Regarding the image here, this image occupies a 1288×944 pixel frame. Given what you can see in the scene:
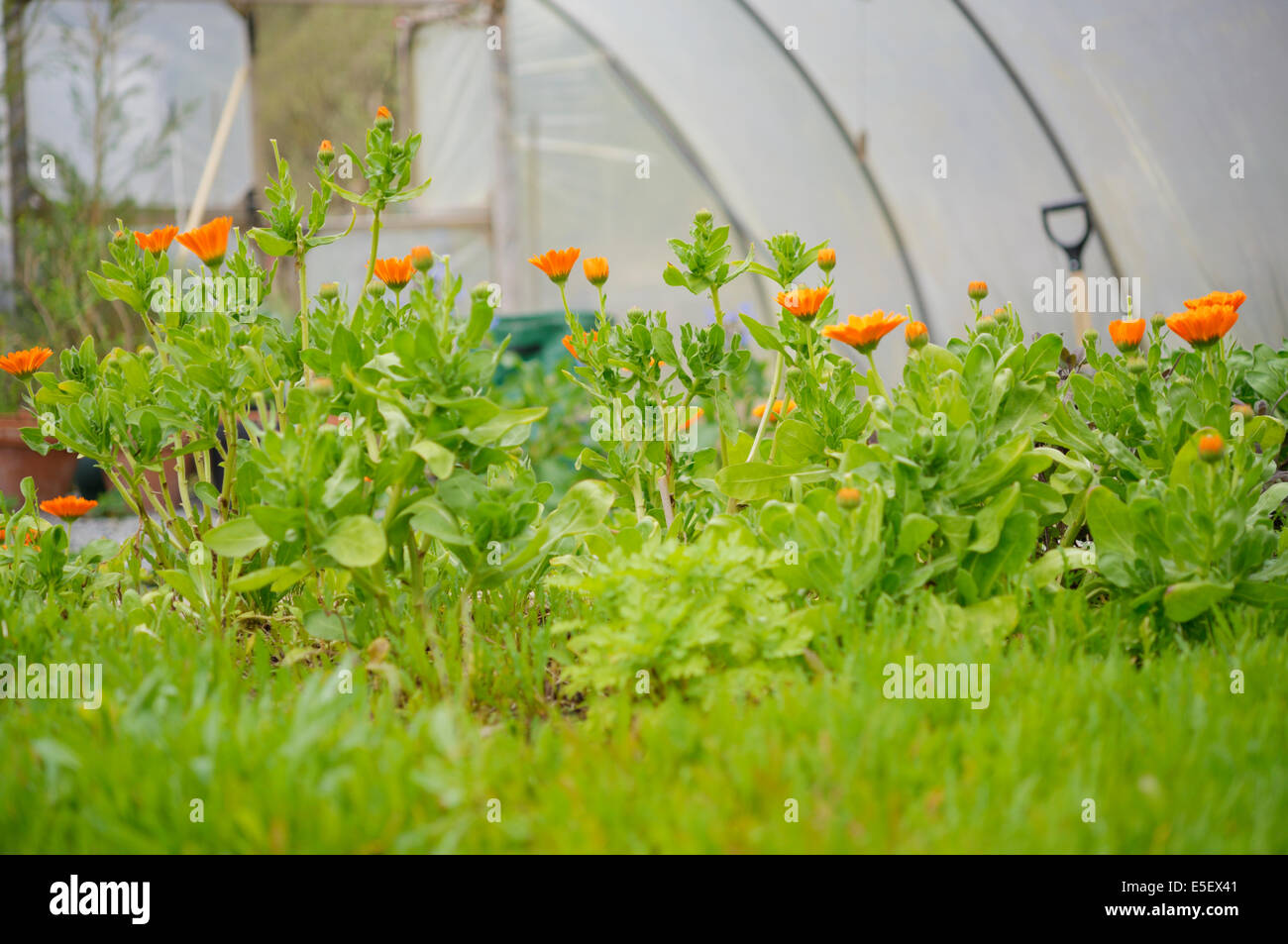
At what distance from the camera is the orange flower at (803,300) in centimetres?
174

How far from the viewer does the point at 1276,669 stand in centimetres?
133

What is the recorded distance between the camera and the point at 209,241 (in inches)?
65.4

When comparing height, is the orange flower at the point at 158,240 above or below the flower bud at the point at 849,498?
above

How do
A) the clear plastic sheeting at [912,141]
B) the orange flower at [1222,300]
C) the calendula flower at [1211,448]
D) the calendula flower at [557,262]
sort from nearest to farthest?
the calendula flower at [1211,448], the orange flower at [1222,300], the calendula flower at [557,262], the clear plastic sheeting at [912,141]

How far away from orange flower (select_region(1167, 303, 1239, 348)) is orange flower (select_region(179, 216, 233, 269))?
173 centimetres

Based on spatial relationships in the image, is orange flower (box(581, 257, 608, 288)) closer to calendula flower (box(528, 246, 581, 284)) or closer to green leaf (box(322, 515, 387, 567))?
calendula flower (box(528, 246, 581, 284))

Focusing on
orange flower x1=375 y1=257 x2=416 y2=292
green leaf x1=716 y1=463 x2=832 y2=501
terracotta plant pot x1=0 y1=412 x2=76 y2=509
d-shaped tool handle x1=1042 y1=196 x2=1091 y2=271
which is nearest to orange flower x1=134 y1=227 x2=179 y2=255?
orange flower x1=375 y1=257 x2=416 y2=292

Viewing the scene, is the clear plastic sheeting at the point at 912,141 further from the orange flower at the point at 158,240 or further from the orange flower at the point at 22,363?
the orange flower at the point at 22,363

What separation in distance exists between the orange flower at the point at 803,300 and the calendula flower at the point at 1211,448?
2.26ft

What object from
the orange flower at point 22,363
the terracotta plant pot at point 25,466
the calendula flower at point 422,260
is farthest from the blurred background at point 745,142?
the calendula flower at point 422,260
